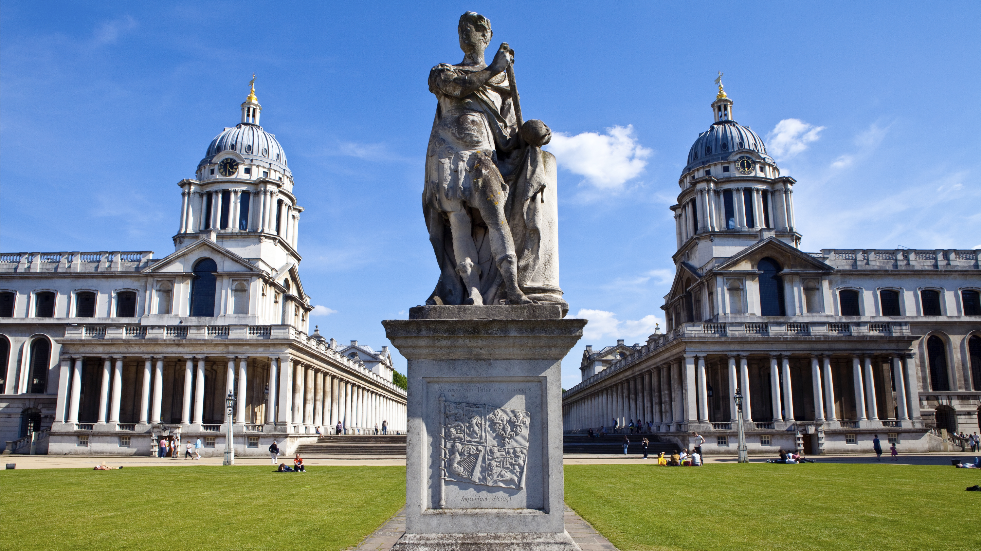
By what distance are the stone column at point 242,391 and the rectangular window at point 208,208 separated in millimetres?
16635

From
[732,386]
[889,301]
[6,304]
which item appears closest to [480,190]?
[732,386]

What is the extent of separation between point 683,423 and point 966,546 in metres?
41.7

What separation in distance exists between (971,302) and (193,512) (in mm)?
71043

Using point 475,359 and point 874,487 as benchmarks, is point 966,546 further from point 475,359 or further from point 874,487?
point 874,487

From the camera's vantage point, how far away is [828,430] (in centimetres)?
5022

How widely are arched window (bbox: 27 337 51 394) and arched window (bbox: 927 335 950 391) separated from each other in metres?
79.3

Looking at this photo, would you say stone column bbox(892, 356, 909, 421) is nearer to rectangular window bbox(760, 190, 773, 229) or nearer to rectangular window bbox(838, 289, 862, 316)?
rectangular window bbox(838, 289, 862, 316)

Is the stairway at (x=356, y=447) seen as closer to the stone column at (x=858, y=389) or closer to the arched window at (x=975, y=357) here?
the stone column at (x=858, y=389)

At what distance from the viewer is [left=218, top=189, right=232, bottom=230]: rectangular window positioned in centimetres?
6425

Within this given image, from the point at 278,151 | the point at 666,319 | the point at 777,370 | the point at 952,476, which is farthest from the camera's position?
the point at 666,319

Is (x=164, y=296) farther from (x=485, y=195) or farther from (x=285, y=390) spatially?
(x=485, y=195)

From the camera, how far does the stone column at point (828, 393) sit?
51.3m

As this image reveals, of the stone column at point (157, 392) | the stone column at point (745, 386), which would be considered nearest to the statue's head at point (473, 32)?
the stone column at point (745, 386)

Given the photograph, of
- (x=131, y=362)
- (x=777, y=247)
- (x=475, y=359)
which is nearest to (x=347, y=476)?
(x=475, y=359)
